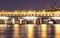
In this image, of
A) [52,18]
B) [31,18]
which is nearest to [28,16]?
[31,18]

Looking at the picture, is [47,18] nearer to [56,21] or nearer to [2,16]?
[56,21]

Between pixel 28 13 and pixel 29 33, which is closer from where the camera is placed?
pixel 29 33

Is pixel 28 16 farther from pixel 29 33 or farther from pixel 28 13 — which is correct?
pixel 29 33

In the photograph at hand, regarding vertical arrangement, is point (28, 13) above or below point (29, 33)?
above

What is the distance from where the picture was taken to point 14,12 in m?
94.9

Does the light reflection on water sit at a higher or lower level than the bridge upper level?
lower

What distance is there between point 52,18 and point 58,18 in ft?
5.20

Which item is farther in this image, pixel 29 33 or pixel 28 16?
pixel 28 16

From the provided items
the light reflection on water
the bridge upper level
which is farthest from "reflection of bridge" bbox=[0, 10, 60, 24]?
the light reflection on water

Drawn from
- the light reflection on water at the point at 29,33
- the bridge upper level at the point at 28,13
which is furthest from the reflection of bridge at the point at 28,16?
the light reflection on water at the point at 29,33

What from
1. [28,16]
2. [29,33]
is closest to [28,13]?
[28,16]

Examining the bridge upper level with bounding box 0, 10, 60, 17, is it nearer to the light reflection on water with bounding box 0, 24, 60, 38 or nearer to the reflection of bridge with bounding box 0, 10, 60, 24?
the reflection of bridge with bounding box 0, 10, 60, 24

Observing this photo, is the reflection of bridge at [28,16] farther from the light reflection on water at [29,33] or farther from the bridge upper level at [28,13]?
the light reflection on water at [29,33]

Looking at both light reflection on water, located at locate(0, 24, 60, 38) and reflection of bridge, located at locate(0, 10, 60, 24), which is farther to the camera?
reflection of bridge, located at locate(0, 10, 60, 24)
